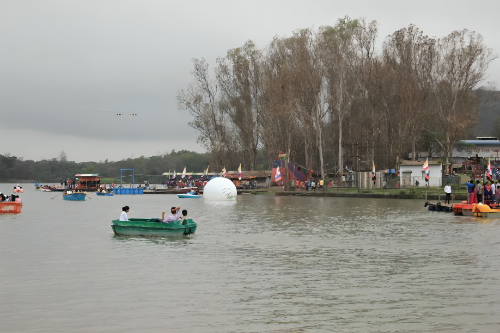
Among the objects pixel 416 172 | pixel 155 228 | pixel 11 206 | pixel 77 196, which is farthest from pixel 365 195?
pixel 155 228

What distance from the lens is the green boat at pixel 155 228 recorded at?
27297 mm

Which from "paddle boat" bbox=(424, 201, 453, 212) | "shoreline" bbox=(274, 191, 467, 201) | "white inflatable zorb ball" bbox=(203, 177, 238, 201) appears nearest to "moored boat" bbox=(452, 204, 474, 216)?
"paddle boat" bbox=(424, 201, 453, 212)

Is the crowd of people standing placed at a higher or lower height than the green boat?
higher

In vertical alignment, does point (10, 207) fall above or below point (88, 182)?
below

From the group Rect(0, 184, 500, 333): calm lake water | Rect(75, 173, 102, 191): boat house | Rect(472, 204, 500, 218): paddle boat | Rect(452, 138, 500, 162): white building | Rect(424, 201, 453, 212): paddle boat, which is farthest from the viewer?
Rect(75, 173, 102, 191): boat house

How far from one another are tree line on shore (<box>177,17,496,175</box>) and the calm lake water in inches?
1989

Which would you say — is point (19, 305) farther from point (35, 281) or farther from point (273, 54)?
point (273, 54)

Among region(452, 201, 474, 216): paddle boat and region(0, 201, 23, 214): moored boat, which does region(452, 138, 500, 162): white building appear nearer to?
region(452, 201, 474, 216): paddle boat

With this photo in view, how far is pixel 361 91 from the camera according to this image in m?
85.8

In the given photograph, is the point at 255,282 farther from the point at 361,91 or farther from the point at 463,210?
the point at 361,91

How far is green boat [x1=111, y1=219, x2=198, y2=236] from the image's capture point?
2730 cm

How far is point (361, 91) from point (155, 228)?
6346cm

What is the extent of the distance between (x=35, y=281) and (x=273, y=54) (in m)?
77.7

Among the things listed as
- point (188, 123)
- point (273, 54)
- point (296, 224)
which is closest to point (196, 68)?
point (188, 123)
